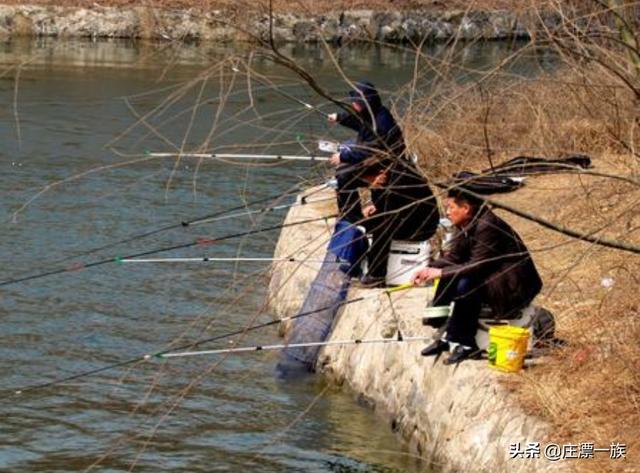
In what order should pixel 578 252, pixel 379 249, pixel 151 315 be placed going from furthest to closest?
pixel 151 315, pixel 578 252, pixel 379 249

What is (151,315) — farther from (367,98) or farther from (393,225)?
(367,98)

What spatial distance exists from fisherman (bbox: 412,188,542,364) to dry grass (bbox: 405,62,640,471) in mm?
326

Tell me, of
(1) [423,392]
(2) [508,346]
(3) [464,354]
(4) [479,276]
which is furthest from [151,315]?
(2) [508,346]

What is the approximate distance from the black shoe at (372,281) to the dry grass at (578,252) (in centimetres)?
115

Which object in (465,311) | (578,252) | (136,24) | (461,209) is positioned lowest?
(136,24)

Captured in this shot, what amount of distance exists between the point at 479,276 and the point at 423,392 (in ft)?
3.10

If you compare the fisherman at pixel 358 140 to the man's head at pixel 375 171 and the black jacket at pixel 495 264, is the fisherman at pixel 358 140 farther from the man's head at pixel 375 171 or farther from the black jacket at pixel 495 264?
the black jacket at pixel 495 264

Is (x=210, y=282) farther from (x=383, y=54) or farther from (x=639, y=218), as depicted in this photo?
(x=383, y=54)

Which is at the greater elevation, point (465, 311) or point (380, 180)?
point (380, 180)

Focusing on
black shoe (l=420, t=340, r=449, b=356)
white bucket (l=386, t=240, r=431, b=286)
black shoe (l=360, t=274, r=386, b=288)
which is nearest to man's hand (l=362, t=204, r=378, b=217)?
white bucket (l=386, t=240, r=431, b=286)

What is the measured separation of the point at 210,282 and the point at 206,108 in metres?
12.3

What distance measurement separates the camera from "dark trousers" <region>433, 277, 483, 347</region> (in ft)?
33.2

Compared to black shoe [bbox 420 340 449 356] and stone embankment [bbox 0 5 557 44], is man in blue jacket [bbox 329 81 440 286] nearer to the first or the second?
black shoe [bbox 420 340 449 356]

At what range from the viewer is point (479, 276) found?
33.3ft
